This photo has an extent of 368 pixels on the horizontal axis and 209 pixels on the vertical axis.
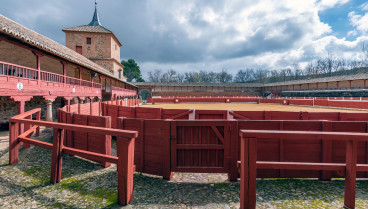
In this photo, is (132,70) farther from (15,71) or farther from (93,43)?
(15,71)

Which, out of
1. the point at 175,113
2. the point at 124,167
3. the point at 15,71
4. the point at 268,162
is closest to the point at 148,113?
the point at 175,113

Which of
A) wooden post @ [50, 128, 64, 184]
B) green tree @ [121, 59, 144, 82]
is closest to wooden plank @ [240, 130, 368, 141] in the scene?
wooden post @ [50, 128, 64, 184]

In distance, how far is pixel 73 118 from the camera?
6023 millimetres

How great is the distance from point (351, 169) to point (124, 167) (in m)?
3.89

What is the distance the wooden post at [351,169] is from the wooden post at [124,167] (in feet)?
12.3

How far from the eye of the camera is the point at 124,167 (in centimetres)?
305

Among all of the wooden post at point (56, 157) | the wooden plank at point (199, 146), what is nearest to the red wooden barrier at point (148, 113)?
the wooden plank at point (199, 146)

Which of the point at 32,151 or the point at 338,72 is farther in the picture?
the point at 338,72

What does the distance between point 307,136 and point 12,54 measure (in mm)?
22239

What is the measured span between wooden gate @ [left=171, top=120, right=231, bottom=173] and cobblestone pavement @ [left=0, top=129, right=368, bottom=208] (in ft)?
1.16

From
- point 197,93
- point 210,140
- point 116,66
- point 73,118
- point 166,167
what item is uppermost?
point 116,66

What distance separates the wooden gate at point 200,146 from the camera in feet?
13.9

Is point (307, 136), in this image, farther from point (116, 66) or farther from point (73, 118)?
point (116, 66)

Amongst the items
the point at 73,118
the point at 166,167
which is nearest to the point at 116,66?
the point at 73,118
